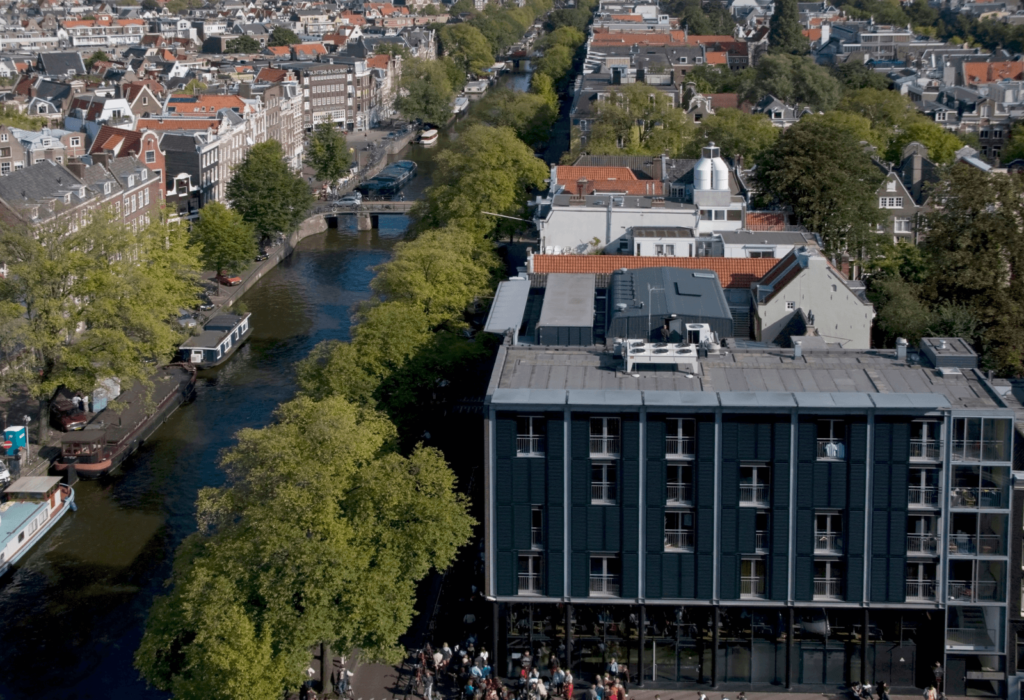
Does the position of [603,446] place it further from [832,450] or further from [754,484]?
[832,450]

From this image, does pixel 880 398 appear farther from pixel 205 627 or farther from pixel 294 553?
pixel 205 627

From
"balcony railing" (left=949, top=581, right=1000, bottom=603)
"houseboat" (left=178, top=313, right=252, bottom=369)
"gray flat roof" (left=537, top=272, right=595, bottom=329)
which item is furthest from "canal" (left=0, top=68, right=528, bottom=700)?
"balcony railing" (left=949, top=581, right=1000, bottom=603)

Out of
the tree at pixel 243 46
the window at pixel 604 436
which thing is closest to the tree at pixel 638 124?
the window at pixel 604 436

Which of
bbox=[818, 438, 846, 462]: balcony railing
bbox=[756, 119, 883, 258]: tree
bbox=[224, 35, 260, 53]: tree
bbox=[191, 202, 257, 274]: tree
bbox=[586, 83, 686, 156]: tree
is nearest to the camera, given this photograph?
bbox=[818, 438, 846, 462]: balcony railing

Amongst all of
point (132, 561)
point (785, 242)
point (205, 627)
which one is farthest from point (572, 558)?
point (785, 242)

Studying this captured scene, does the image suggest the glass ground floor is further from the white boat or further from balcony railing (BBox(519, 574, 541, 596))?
the white boat

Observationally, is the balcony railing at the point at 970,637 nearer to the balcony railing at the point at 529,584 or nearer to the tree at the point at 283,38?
the balcony railing at the point at 529,584
